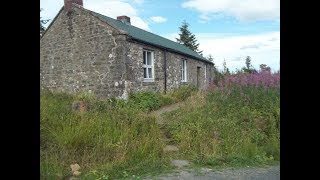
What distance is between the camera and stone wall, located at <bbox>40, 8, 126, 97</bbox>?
14.0 metres

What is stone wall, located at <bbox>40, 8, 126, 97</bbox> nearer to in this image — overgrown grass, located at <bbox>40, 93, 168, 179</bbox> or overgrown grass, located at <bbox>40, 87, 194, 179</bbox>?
overgrown grass, located at <bbox>40, 87, 194, 179</bbox>

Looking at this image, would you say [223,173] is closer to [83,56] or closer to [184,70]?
[83,56]

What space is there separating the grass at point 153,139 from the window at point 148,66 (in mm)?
5677

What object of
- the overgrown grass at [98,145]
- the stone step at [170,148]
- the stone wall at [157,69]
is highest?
the stone wall at [157,69]

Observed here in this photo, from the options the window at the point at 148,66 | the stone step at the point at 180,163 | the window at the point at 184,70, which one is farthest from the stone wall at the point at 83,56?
the stone step at the point at 180,163

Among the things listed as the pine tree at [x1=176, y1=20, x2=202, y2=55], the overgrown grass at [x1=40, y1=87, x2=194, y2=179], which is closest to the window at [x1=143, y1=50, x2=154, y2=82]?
the overgrown grass at [x1=40, y1=87, x2=194, y2=179]

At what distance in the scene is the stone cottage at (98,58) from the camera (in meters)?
14.0

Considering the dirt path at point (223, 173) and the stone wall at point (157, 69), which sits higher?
the stone wall at point (157, 69)

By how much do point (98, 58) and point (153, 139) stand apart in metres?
8.28

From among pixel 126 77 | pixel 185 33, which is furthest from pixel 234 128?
pixel 185 33

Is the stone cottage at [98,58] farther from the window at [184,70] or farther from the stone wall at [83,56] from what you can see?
the window at [184,70]

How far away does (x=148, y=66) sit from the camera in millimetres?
15758

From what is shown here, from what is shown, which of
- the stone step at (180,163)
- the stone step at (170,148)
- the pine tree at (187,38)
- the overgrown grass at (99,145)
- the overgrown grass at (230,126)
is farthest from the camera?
the pine tree at (187,38)
